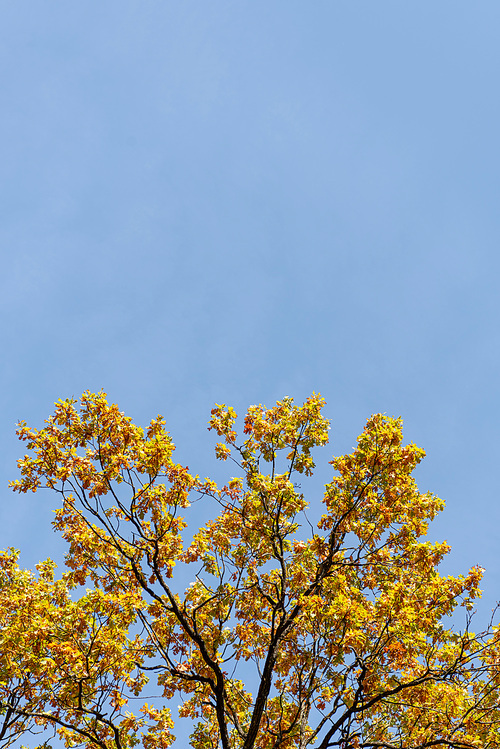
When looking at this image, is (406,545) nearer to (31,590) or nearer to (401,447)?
(401,447)

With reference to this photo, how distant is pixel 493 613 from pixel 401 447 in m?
3.63

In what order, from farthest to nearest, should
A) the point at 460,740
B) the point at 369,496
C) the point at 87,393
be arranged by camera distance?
1. the point at 369,496
2. the point at 87,393
3. the point at 460,740

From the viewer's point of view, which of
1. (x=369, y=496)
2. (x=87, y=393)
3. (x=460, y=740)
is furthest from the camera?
(x=369, y=496)

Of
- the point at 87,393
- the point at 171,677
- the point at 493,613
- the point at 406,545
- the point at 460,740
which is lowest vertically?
the point at 460,740

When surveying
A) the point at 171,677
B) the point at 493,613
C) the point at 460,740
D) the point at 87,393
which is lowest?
the point at 460,740

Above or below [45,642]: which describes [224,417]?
above

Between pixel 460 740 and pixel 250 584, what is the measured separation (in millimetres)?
4909

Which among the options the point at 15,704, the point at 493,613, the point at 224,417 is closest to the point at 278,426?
the point at 224,417

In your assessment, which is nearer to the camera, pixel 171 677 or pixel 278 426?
pixel 171 677

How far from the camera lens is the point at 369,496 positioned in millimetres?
12352

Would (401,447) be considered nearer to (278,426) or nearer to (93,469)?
(278,426)

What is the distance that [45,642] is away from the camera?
11.6 meters

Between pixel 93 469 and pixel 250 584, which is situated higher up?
pixel 93 469

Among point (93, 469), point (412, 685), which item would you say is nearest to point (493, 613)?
point (412, 685)
